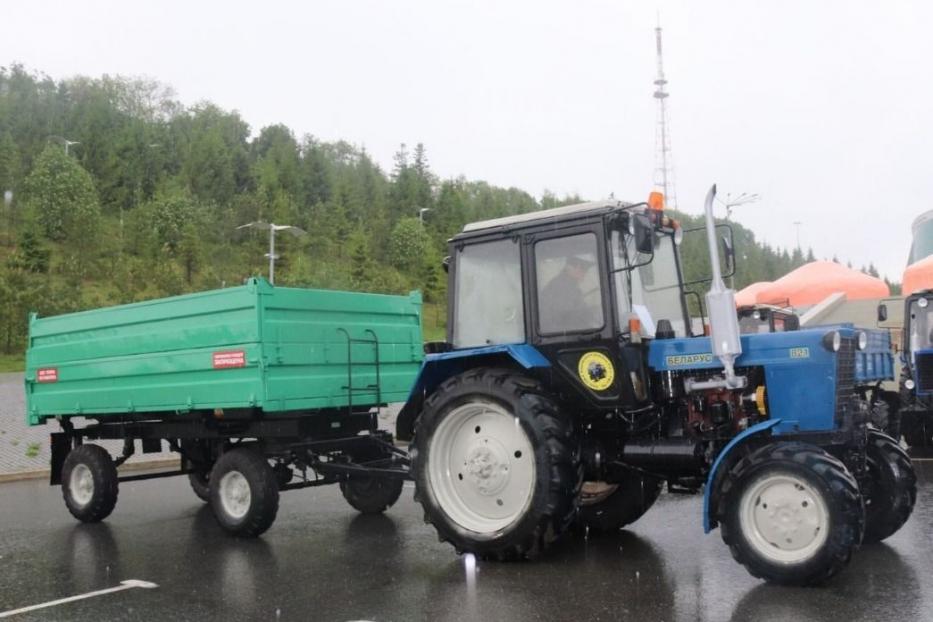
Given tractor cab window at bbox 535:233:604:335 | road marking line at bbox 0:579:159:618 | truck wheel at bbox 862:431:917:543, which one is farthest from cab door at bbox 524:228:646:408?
road marking line at bbox 0:579:159:618

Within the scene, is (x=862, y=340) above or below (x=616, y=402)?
above

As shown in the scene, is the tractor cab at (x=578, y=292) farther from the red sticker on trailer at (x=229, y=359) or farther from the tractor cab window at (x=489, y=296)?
the red sticker on trailer at (x=229, y=359)

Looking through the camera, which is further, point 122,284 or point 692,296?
point 122,284

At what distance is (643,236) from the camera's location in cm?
597

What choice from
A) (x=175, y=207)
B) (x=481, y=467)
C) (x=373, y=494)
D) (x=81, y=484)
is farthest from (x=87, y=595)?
(x=175, y=207)

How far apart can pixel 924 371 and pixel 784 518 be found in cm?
926

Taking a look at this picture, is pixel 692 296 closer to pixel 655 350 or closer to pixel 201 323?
pixel 655 350

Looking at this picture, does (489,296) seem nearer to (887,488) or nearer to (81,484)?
(887,488)

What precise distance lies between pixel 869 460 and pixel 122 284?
118 feet

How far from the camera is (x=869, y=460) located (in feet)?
21.4

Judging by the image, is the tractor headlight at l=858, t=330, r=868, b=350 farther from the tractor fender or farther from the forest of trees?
the forest of trees

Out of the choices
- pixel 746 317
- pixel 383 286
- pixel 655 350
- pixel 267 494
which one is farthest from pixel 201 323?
pixel 383 286

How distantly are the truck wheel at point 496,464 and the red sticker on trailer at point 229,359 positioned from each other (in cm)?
177

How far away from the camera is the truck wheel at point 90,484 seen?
8.91 metres
